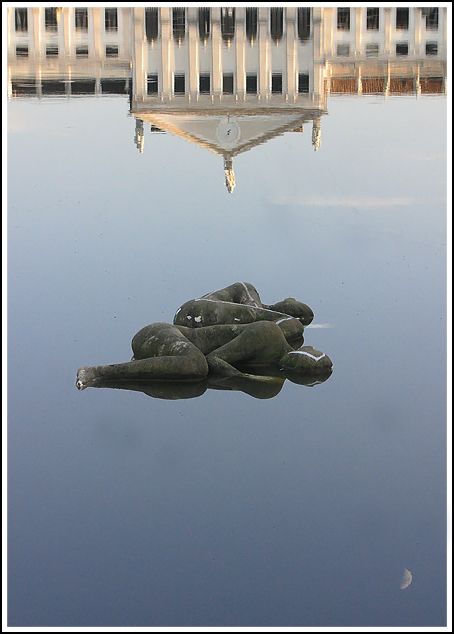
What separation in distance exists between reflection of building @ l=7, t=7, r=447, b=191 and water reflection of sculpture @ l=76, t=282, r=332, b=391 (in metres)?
20.4

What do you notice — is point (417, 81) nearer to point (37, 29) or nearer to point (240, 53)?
point (240, 53)

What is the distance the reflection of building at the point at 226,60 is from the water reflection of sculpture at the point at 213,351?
66.8 ft

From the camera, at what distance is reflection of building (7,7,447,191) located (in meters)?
45.4

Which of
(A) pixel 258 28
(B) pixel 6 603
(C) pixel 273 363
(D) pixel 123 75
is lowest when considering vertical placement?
(B) pixel 6 603

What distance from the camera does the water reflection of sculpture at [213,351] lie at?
19.5 meters

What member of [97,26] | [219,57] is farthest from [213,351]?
[97,26]

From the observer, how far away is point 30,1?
2425cm

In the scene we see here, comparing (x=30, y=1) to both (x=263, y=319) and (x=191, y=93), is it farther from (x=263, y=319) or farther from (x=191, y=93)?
(x=191, y=93)

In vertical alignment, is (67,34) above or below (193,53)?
above

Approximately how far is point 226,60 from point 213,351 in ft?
127

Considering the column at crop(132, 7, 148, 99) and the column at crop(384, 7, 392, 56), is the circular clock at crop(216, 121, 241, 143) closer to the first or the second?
the column at crop(132, 7, 148, 99)

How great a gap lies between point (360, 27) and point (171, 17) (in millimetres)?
13458

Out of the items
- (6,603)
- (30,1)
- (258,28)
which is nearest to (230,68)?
(258,28)

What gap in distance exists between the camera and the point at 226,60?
2160 inches
